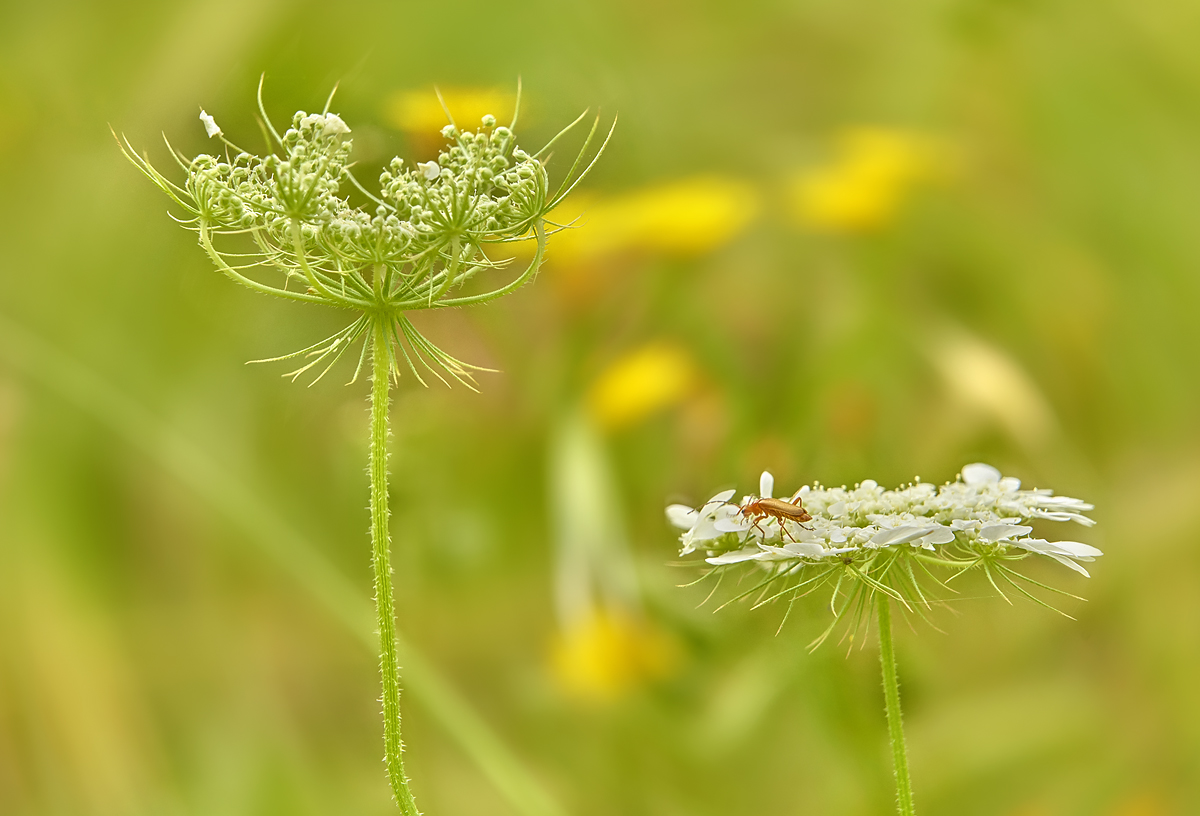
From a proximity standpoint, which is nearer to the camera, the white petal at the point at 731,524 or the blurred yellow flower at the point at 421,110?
the white petal at the point at 731,524

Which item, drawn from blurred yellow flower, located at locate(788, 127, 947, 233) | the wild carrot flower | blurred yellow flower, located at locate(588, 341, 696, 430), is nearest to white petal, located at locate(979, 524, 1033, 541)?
the wild carrot flower

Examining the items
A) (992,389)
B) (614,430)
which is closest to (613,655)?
(614,430)

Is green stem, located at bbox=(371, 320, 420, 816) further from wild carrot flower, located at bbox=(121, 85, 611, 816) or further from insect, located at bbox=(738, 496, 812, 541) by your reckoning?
insect, located at bbox=(738, 496, 812, 541)

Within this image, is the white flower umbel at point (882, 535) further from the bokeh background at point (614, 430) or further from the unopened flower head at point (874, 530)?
the bokeh background at point (614, 430)

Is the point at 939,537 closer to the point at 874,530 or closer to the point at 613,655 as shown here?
the point at 874,530

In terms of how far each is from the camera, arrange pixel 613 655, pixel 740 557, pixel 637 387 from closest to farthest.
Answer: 1. pixel 740 557
2. pixel 613 655
3. pixel 637 387

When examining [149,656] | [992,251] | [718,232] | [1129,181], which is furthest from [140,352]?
[1129,181]

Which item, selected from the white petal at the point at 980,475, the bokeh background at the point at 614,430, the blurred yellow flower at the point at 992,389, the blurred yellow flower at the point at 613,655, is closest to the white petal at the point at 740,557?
the white petal at the point at 980,475

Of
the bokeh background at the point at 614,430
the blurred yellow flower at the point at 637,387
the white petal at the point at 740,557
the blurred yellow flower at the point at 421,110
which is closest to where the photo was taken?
the white petal at the point at 740,557
